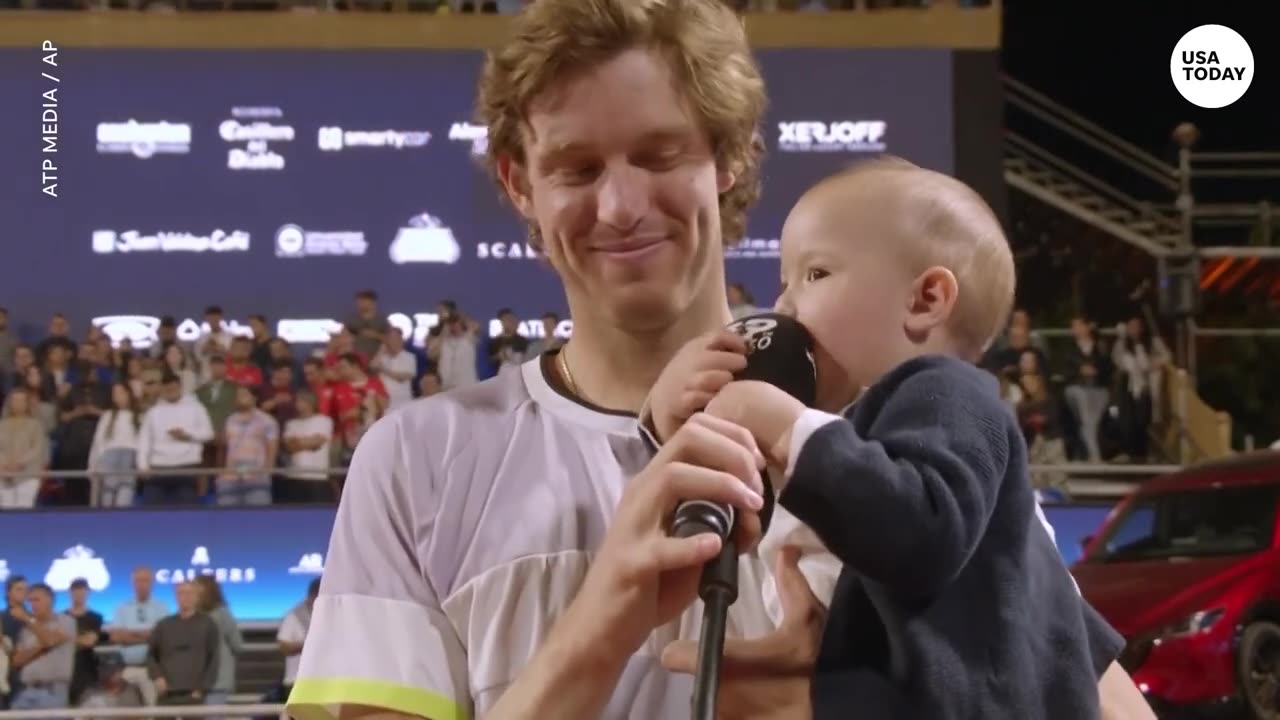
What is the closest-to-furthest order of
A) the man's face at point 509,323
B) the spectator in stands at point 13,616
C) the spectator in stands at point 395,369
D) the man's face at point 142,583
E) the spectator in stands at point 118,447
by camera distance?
the spectator in stands at point 13,616, the man's face at point 142,583, the spectator in stands at point 118,447, the spectator in stands at point 395,369, the man's face at point 509,323

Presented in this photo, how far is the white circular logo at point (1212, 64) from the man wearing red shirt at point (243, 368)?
6.24 meters

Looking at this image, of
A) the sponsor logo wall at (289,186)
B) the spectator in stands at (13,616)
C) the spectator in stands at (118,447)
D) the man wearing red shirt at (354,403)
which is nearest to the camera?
the spectator in stands at (13,616)

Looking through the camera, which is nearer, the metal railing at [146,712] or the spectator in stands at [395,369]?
the metal railing at [146,712]

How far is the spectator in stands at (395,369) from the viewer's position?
1093 centimetres

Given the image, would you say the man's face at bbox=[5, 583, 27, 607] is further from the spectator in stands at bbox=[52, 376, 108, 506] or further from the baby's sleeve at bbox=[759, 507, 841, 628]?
the baby's sleeve at bbox=[759, 507, 841, 628]

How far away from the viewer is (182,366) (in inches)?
433

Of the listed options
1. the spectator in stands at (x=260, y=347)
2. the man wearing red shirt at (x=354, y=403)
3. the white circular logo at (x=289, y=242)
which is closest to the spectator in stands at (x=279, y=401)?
the spectator in stands at (x=260, y=347)

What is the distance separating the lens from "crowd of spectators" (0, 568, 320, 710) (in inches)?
355

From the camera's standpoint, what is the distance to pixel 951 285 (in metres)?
1.51

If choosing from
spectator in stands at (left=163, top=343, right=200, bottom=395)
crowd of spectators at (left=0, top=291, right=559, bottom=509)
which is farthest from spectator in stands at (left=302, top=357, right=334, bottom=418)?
spectator in stands at (left=163, top=343, right=200, bottom=395)

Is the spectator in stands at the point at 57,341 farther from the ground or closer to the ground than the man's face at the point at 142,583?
farther from the ground

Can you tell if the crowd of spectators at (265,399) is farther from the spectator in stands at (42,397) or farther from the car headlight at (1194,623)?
the car headlight at (1194,623)

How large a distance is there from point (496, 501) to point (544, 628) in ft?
0.41

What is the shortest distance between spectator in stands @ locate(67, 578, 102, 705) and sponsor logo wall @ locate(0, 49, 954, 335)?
246 cm
